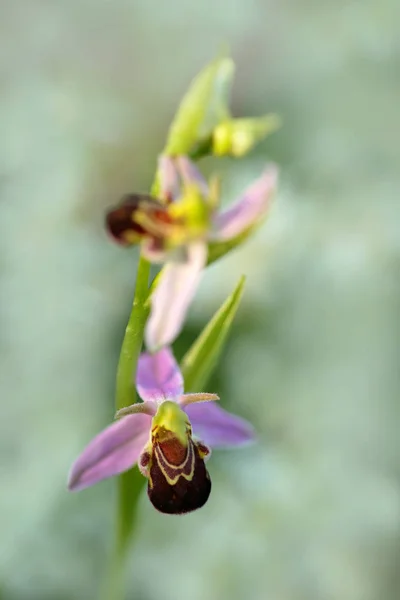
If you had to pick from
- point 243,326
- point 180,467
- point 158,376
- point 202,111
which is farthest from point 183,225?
point 243,326

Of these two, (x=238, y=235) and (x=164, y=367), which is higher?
(x=238, y=235)

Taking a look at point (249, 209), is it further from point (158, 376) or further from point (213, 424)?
point (213, 424)

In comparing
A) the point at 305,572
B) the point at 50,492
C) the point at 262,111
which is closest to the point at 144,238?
the point at 50,492

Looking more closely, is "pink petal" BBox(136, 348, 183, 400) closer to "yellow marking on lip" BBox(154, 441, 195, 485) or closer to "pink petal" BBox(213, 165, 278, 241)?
"yellow marking on lip" BBox(154, 441, 195, 485)

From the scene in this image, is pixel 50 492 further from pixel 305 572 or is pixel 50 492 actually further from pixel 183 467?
pixel 183 467

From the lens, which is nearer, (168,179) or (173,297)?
(173,297)

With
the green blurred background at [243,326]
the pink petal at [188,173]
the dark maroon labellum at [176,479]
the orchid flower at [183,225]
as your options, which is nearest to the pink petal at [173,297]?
the orchid flower at [183,225]

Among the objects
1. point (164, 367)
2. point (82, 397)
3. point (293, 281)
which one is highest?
point (164, 367)
